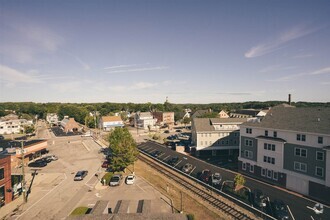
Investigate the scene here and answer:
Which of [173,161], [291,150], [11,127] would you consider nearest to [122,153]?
[173,161]

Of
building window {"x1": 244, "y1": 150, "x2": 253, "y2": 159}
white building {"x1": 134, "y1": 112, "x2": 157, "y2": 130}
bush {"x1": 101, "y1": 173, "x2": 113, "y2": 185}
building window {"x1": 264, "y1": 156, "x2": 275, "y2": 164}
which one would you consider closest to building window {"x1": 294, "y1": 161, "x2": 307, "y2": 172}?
building window {"x1": 264, "y1": 156, "x2": 275, "y2": 164}

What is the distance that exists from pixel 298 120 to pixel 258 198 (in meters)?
17.0

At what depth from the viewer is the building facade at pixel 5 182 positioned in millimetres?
33406

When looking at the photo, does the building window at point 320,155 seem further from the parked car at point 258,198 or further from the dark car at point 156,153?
the dark car at point 156,153

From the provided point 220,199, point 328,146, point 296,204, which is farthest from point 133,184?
point 328,146

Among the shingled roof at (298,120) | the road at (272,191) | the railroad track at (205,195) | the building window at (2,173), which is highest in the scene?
the shingled roof at (298,120)

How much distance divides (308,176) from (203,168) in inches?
829

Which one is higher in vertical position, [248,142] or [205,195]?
[248,142]

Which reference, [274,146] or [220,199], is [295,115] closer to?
[274,146]

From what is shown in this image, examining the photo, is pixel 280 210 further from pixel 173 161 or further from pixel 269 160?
pixel 173 161

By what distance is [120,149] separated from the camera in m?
46.7

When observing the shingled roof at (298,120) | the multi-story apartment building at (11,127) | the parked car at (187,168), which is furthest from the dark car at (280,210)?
the multi-story apartment building at (11,127)

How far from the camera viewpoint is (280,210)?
29.1 meters

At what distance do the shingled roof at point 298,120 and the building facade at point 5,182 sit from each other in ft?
150
